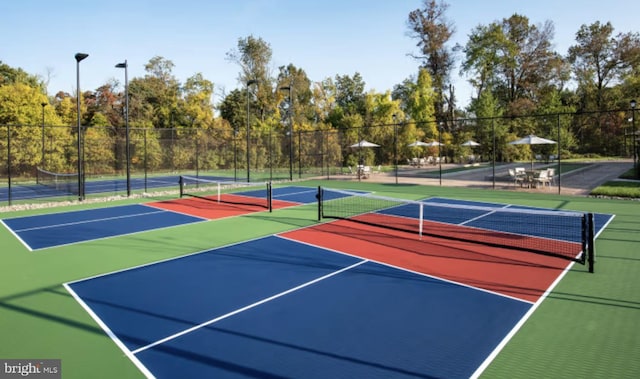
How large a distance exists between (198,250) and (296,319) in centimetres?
435

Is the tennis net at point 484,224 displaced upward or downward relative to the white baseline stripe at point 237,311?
upward

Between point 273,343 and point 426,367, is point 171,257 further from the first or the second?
point 426,367

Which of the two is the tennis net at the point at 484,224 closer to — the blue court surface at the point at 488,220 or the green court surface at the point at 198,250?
the blue court surface at the point at 488,220

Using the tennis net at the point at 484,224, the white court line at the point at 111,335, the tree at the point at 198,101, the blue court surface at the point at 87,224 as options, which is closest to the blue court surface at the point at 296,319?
the white court line at the point at 111,335

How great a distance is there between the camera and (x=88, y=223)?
12.2 m

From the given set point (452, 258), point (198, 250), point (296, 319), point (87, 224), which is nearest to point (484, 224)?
point (452, 258)

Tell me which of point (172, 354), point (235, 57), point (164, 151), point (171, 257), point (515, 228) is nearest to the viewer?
point (172, 354)

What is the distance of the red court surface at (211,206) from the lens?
538 inches

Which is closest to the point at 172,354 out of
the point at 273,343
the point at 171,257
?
the point at 273,343

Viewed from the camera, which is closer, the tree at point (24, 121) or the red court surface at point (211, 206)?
the red court surface at point (211, 206)

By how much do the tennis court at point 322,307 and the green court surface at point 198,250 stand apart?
0.68 feet

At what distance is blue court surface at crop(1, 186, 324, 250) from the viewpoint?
1024 cm

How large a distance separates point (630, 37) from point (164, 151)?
56197 millimetres

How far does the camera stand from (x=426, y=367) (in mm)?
4059
